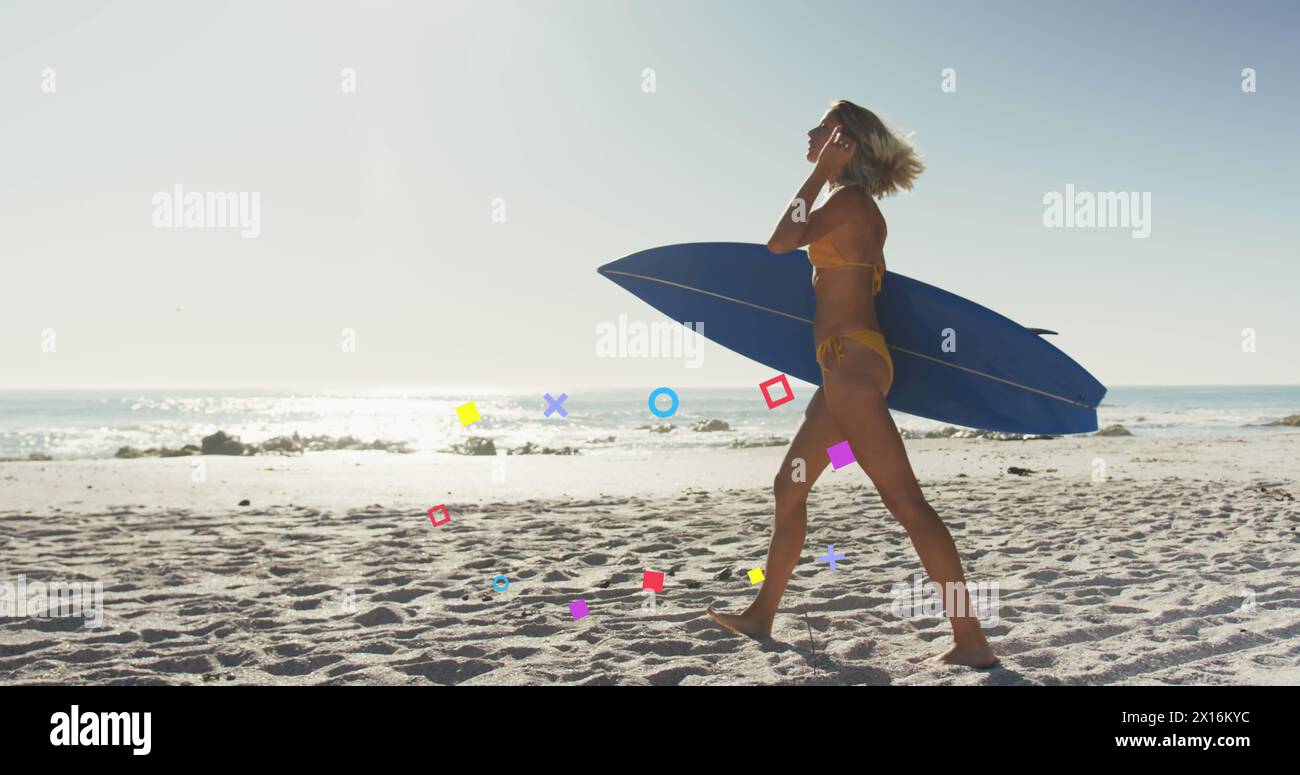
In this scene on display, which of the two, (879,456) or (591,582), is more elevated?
(879,456)

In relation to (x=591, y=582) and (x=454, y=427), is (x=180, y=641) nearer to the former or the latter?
(x=591, y=582)

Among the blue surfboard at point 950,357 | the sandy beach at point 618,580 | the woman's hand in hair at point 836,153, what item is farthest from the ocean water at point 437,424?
the woman's hand in hair at point 836,153

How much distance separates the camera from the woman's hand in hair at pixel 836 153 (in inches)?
112

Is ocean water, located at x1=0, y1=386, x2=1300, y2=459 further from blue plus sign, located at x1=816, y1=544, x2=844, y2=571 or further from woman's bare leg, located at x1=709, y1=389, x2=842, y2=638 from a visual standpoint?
woman's bare leg, located at x1=709, y1=389, x2=842, y2=638

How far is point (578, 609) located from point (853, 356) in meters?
1.62

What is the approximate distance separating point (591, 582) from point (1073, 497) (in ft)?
15.6

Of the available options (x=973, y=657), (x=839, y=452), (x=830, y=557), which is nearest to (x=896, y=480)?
(x=839, y=452)

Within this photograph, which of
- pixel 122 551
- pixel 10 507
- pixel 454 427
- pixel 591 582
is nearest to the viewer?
pixel 591 582

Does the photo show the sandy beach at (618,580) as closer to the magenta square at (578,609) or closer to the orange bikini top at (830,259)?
the magenta square at (578,609)

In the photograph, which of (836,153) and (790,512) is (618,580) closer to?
(790,512)

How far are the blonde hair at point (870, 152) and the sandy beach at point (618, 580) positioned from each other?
1693mm

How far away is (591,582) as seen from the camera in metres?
4.09

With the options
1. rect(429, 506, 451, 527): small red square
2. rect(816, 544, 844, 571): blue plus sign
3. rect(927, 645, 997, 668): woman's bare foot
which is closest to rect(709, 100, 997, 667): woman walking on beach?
rect(927, 645, 997, 668): woman's bare foot
